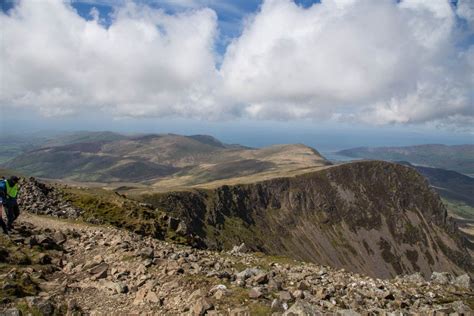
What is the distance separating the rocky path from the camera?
15.7 m

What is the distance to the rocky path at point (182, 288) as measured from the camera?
1570cm

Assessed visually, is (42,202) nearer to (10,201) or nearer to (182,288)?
(10,201)

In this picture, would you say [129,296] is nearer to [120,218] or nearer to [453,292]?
[453,292]

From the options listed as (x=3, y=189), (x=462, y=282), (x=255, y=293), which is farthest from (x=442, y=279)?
(x=3, y=189)

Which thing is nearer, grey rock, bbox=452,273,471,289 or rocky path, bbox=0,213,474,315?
rocky path, bbox=0,213,474,315

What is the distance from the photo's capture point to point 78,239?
26.5 m

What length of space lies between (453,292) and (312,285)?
9.46 meters

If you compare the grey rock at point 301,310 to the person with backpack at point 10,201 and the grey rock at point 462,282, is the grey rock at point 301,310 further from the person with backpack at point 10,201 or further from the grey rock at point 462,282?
the person with backpack at point 10,201

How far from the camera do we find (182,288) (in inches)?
672

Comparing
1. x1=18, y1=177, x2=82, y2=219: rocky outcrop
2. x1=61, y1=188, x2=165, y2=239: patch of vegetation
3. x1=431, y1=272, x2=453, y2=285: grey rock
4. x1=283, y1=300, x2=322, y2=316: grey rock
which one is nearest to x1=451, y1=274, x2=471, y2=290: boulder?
x1=431, y1=272, x2=453, y2=285: grey rock

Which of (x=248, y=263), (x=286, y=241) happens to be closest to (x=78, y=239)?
(x=248, y=263)

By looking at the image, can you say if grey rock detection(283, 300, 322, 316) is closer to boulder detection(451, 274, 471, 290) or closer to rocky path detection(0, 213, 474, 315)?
rocky path detection(0, 213, 474, 315)

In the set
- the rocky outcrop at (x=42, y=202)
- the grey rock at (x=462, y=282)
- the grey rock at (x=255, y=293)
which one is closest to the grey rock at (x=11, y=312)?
the grey rock at (x=255, y=293)

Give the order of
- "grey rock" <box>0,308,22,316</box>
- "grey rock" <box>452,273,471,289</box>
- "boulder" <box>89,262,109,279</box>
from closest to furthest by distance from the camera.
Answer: "grey rock" <box>0,308,22,316</box> < "boulder" <box>89,262,109,279</box> < "grey rock" <box>452,273,471,289</box>
